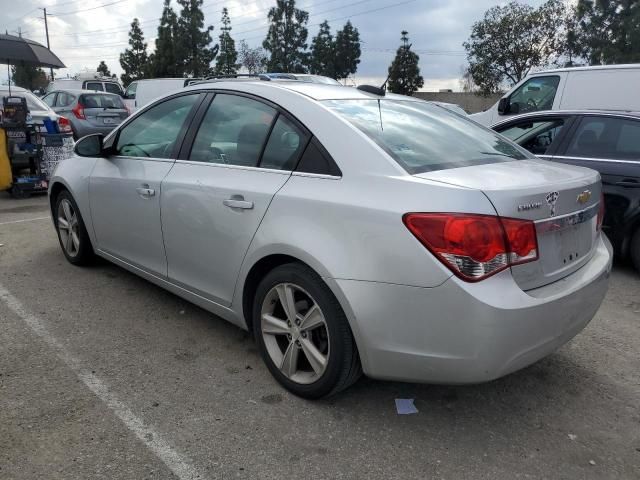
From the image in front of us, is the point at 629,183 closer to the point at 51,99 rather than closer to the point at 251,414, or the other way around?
the point at 251,414

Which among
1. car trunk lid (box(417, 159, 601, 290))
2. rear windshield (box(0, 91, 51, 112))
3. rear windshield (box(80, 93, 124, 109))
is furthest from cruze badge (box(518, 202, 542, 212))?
rear windshield (box(80, 93, 124, 109))

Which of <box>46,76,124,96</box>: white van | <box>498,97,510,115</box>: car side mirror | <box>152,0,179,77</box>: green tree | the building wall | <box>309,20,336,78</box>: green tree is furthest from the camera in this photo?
<box>309,20,336,78</box>: green tree

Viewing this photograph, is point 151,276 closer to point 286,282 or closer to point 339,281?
point 286,282

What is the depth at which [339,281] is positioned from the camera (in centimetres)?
249

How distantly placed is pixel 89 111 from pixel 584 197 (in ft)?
43.3

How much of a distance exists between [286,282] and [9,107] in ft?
24.1

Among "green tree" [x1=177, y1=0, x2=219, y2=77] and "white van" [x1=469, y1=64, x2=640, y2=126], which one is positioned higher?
"green tree" [x1=177, y1=0, x2=219, y2=77]

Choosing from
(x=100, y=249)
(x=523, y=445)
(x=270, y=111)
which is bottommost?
(x=523, y=445)

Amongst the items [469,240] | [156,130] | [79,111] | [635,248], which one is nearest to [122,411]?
[469,240]

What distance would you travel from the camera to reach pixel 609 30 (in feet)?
99.1

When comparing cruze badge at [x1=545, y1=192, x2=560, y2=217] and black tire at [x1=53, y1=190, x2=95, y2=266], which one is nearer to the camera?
cruze badge at [x1=545, y1=192, x2=560, y2=217]

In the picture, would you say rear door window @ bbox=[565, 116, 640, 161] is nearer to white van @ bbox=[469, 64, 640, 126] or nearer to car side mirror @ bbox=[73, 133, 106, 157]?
white van @ bbox=[469, 64, 640, 126]

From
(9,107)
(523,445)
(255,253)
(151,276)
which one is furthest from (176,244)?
(9,107)

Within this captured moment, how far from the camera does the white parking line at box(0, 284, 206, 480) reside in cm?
238
